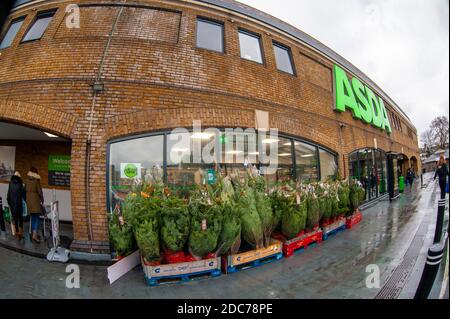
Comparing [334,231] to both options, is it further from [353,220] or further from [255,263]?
[255,263]

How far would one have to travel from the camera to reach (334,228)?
611cm

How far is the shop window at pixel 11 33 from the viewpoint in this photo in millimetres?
6359

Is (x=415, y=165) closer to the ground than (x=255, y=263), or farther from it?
farther from it

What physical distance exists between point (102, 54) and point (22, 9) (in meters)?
3.76

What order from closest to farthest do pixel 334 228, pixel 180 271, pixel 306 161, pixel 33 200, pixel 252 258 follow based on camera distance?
pixel 180 271 < pixel 252 258 < pixel 33 200 < pixel 334 228 < pixel 306 161

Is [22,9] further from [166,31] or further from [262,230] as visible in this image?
[262,230]

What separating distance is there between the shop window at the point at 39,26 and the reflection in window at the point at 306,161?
8144 millimetres

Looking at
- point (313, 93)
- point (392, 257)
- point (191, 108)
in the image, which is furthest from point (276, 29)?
point (392, 257)

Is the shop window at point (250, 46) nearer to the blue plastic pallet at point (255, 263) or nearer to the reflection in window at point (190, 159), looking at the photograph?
the reflection in window at point (190, 159)

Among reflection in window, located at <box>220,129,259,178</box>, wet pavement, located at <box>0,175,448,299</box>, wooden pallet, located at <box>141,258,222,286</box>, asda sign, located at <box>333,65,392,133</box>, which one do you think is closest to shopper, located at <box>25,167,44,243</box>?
wet pavement, located at <box>0,175,448,299</box>

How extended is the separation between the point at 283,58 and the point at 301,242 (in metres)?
6.24

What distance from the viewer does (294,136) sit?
7.40 meters

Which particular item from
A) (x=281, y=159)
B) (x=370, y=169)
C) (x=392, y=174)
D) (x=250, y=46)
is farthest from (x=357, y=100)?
(x=250, y=46)

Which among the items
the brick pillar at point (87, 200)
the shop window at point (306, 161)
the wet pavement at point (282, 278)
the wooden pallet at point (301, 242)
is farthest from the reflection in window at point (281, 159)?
the brick pillar at point (87, 200)
